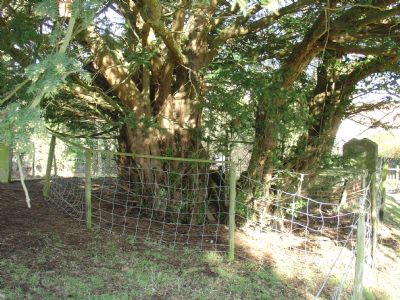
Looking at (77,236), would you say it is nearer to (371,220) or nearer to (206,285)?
(206,285)

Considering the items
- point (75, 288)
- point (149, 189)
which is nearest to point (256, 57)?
point (149, 189)

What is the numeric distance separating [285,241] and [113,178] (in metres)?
3.70

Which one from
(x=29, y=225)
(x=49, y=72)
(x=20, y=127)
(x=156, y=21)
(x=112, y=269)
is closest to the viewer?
(x=20, y=127)

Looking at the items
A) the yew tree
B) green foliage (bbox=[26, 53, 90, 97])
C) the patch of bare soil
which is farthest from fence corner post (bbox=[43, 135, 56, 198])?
green foliage (bbox=[26, 53, 90, 97])

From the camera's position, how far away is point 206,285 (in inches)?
205

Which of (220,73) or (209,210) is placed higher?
(220,73)

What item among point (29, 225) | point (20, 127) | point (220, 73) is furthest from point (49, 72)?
point (29, 225)

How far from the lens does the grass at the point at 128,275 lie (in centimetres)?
473

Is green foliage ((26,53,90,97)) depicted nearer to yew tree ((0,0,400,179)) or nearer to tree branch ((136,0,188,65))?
tree branch ((136,0,188,65))

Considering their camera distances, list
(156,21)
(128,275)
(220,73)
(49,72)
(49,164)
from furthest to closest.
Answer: (49,164) < (220,73) < (128,275) < (156,21) < (49,72)

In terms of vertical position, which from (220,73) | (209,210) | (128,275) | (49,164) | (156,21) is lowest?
(128,275)

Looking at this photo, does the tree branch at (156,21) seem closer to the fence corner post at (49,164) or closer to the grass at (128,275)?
the grass at (128,275)

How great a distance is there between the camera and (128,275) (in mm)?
5223

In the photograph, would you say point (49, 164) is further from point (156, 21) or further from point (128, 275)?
point (156, 21)
